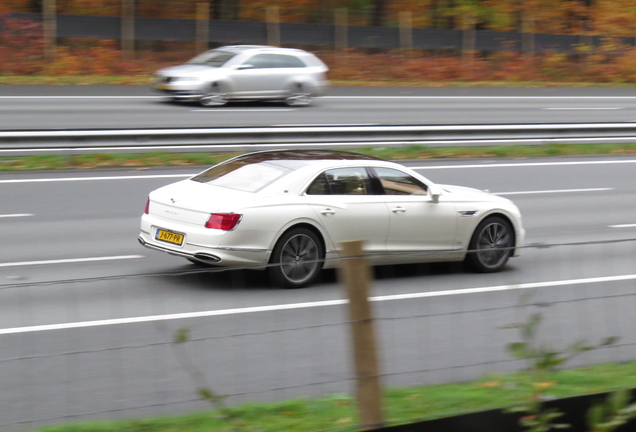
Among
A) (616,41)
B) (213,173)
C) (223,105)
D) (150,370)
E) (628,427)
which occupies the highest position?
(616,41)

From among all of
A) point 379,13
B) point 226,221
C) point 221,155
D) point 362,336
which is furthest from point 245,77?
point 362,336

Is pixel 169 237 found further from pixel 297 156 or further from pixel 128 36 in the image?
pixel 128 36

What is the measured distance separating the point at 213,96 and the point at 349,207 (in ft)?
46.2

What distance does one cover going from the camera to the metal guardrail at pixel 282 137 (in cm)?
1566

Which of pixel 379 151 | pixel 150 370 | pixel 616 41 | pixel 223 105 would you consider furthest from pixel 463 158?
pixel 616 41

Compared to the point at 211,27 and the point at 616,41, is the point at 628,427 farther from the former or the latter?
the point at 616,41

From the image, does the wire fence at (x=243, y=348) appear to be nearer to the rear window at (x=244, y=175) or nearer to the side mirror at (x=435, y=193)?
the rear window at (x=244, y=175)

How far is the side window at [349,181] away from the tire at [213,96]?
1364cm

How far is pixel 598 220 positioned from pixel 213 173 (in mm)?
6931

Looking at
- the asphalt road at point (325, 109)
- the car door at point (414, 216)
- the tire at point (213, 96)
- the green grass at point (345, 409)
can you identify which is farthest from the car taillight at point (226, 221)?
the tire at point (213, 96)

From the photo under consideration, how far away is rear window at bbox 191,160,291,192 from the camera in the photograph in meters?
9.26

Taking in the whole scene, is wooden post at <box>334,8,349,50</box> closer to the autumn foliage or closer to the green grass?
the autumn foliage

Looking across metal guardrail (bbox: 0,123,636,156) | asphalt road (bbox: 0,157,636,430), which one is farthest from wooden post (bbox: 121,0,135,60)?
asphalt road (bbox: 0,157,636,430)

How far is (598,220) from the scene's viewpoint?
541 inches
